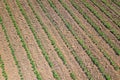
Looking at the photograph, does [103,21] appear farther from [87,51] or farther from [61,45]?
[61,45]

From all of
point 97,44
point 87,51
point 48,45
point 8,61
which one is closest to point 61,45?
point 48,45

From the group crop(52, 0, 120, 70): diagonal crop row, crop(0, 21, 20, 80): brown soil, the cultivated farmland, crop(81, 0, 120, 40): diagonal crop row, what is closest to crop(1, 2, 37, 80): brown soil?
the cultivated farmland

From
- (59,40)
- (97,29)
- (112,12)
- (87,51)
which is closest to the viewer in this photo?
(87,51)

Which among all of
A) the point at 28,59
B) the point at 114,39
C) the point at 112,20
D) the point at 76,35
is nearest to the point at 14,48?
the point at 28,59

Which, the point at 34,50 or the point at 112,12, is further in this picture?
the point at 112,12

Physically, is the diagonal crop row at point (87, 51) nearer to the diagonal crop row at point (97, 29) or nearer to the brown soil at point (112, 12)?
the diagonal crop row at point (97, 29)

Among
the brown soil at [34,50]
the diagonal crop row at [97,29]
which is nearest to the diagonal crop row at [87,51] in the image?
the diagonal crop row at [97,29]

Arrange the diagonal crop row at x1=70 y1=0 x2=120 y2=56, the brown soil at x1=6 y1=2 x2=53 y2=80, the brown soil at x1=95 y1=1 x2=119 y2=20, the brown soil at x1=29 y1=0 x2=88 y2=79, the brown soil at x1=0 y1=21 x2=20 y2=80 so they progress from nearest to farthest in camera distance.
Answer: the brown soil at x1=0 y1=21 x2=20 y2=80
the brown soil at x1=6 y1=2 x2=53 y2=80
the brown soil at x1=29 y1=0 x2=88 y2=79
the diagonal crop row at x1=70 y1=0 x2=120 y2=56
the brown soil at x1=95 y1=1 x2=119 y2=20

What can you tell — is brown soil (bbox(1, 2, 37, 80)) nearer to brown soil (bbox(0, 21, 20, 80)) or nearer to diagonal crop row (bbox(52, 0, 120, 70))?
brown soil (bbox(0, 21, 20, 80))

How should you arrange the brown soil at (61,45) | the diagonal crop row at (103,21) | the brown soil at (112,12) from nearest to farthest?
the brown soil at (61,45) → the diagonal crop row at (103,21) → the brown soil at (112,12)
